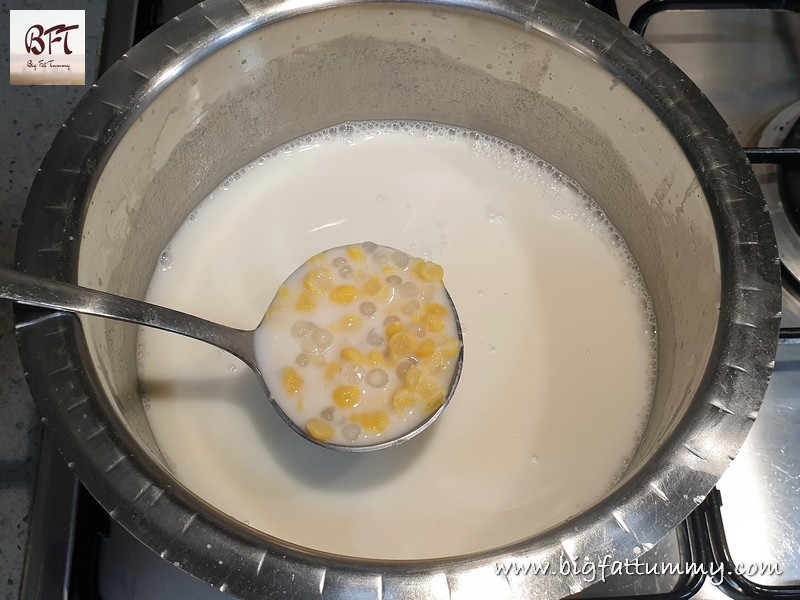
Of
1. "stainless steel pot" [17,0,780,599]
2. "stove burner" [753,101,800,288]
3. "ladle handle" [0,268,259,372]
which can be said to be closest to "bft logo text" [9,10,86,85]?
"stainless steel pot" [17,0,780,599]

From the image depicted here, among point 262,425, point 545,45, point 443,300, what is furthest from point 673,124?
point 262,425

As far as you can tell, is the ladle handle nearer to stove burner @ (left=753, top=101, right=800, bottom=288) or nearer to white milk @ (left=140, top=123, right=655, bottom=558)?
white milk @ (left=140, top=123, right=655, bottom=558)

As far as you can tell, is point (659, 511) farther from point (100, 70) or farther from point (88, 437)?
point (100, 70)

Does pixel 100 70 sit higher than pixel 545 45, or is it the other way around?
pixel 100 70

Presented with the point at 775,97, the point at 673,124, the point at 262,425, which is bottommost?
the point at 262,425

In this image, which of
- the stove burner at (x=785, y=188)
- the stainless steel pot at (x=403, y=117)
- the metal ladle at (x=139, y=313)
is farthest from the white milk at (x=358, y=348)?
the stove burner at (x=785, y=188)

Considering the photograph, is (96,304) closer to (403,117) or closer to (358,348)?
(358,348)

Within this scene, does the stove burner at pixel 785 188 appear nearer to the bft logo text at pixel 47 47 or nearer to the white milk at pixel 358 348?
the white milk at pixel 358 348
